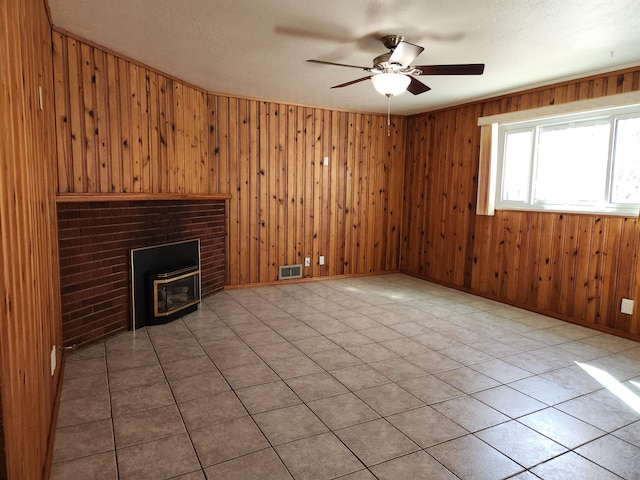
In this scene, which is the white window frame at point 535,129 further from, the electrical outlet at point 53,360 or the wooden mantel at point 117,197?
the electrical outlet at point 53,360

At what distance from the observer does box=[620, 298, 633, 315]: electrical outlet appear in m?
3.69

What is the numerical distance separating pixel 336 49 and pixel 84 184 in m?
2.29

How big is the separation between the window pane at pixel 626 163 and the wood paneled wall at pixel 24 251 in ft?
14.9

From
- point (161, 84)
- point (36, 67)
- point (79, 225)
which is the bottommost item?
point (79, 225)

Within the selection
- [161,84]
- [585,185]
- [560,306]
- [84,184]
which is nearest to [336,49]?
[161,84]

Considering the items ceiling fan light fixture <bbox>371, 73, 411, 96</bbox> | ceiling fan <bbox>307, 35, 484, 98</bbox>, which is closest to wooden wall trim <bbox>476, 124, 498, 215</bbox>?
ceiling fan <bbox>307, 35, 484, 98</bbox>

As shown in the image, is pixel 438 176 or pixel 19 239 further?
pixel 438 176

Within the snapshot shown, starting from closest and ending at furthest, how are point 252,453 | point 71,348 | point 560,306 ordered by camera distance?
point 252,453 → point 71,348 → point 560,306

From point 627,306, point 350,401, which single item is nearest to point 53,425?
point 350,401

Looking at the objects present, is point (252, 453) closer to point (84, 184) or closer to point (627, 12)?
point (84, 184)

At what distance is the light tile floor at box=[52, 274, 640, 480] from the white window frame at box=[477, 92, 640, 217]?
1230mm

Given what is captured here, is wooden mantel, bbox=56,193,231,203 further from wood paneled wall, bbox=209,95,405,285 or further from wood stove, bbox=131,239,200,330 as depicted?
wood paneled wall, bbox=209,95,405,285

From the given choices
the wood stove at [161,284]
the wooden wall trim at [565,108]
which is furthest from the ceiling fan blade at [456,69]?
the wood stove at [161,284]

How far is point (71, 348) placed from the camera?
9.98 feet
